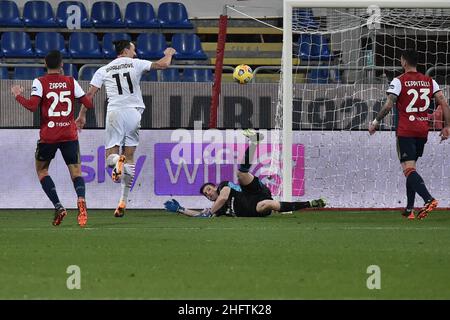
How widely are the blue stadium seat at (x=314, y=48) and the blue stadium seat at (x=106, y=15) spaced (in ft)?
13.7

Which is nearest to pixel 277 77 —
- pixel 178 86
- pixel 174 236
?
pixel 178 86

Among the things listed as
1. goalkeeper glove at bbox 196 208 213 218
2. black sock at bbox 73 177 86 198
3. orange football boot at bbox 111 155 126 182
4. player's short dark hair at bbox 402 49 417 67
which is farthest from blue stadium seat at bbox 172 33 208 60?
black sock at bbox 73 177 86 198

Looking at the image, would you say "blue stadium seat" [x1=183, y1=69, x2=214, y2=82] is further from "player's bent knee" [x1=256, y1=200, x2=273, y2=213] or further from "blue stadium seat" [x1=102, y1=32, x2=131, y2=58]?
"player's bent knee" [x1=256, y1=200, x2=273, y2=213]

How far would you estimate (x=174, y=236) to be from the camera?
11.6 metres

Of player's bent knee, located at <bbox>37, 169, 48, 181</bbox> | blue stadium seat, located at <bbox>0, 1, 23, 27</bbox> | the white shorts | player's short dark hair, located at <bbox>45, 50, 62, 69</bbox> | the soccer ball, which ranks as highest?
blue stadium seat, located at <bbox>0, 1, 23, 27</bbox>

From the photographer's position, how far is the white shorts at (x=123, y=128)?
14734 mm

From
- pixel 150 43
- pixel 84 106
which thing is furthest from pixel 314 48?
pixel 84 106

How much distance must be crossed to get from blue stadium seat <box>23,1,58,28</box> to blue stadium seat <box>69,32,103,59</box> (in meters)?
0.81

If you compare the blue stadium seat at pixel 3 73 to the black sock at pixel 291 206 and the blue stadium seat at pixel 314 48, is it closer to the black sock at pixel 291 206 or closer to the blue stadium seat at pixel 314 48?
the blue stadium seat at pixel 314 48

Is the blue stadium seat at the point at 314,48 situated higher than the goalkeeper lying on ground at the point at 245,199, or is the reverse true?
the blue stadium seat at the point at 314,48

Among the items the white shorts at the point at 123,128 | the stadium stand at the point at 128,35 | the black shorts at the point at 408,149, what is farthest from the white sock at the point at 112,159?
the stadium stand at the point at 128,35

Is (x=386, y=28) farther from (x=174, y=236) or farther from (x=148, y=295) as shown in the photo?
(x=148, y=295)

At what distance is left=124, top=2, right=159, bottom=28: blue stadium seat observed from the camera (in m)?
22.5

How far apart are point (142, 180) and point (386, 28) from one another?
4657mm
